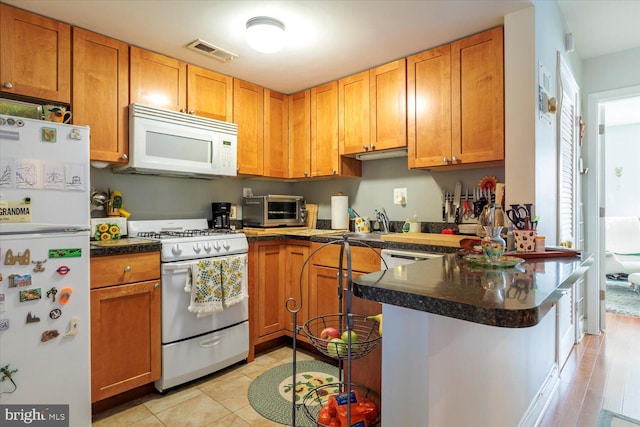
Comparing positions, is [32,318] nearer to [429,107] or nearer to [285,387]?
[285,387]

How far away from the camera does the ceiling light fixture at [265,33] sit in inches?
81.0

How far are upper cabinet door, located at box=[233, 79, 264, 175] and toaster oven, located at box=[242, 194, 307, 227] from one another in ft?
0.90

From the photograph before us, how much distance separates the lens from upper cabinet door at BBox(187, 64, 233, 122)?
2662mm

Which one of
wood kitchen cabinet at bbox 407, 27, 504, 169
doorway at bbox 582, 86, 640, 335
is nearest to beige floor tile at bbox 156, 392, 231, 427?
wood kitchen cabinet at bbox 407, 27, 504, 169

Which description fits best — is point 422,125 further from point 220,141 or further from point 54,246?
point 54,246

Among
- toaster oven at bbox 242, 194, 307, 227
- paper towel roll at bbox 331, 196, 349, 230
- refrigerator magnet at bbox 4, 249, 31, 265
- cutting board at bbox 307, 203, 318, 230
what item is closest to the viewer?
refrigerator magnet at bbox 4, 249, 31, 265

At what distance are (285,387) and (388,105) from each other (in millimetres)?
2137

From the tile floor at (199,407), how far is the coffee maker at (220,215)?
117 centimetres

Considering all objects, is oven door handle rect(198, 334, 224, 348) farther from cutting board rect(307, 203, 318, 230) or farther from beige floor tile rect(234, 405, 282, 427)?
cutting board rect(307, 203, 318, 230)

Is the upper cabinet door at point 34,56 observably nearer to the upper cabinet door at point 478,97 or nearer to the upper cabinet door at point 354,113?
the upper cabinet door at point 354,113

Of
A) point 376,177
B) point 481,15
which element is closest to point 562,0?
point 481,15

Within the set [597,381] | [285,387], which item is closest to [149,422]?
[285,387]

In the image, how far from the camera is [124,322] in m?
2.02

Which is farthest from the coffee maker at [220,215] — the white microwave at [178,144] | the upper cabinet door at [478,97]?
the upper cabinet door at [478,97]
